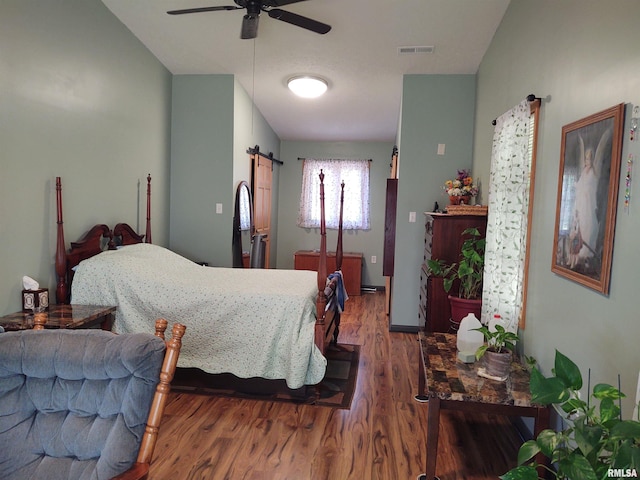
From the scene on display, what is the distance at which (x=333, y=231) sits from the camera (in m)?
6.84

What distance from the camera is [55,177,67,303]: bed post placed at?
2736 millimetres

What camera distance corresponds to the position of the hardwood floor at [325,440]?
2.02 metres

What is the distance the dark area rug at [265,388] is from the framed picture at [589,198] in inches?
64.5

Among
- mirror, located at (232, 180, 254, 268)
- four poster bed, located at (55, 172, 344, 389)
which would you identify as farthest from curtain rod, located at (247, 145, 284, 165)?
four poster bed, located at (55, 172, 344, 389)

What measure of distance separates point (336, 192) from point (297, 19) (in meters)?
4.17

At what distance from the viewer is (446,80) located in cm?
413

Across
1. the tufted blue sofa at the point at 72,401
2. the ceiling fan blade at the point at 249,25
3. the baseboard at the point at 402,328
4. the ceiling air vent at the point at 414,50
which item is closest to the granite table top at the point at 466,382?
the tufted blue sofa at the point at 72,401

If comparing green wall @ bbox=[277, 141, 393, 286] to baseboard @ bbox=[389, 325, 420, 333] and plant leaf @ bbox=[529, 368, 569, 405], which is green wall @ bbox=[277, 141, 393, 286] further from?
plant leaf @ bbox=[529, 368, 569, 405]

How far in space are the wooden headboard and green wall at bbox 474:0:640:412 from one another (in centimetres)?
298

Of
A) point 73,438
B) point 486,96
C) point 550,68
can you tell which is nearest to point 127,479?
point 73,438

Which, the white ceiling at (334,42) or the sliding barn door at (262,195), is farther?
the sliding barn door at (262,195)

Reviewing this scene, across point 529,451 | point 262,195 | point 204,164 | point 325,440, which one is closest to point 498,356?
point 529,451

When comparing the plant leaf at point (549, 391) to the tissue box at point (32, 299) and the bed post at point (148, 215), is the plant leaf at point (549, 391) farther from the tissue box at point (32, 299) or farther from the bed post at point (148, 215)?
the bed post at point (148, 215)

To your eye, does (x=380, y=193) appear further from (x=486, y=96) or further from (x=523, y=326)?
(x=523, y=326)
